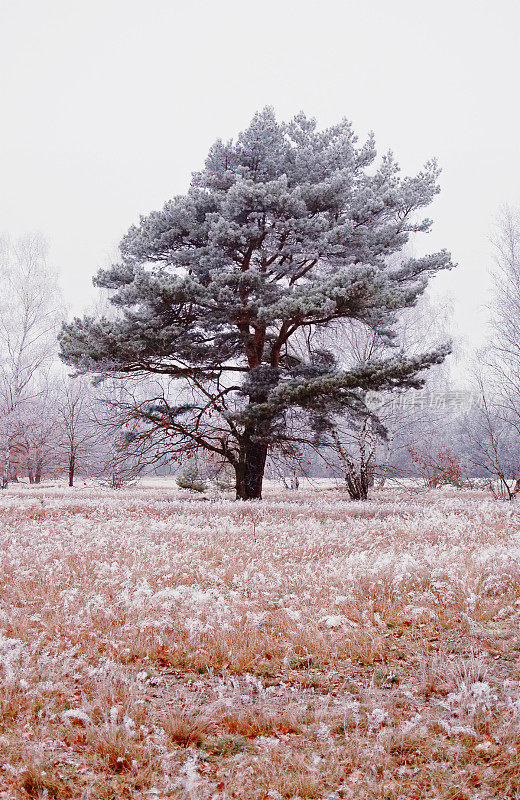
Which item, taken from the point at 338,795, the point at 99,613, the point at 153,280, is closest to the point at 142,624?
the point at 99,613

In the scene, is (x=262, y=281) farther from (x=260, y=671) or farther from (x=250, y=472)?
(x=260, y=671)

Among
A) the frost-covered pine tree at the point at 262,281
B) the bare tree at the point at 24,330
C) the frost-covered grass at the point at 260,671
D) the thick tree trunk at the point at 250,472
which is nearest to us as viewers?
the frost-covered grass at the point at 260,671

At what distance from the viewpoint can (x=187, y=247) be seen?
51.3ft

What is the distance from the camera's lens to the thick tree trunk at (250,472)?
15.9 m

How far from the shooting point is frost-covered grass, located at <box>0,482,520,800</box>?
2.83 metres

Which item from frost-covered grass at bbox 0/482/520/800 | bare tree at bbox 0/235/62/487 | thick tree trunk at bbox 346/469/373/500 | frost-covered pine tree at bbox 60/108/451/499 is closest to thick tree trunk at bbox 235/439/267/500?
frost-covered pine tree at bbox 60/108/451/499

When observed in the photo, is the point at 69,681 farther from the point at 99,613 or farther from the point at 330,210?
the point at 330,210

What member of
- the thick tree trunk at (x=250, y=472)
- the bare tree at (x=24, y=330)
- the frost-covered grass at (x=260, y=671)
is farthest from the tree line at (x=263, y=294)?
the bare tree at (x=24, y=330)

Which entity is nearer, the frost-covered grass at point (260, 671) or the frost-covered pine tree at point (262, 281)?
the frost-covered grass at point (260, 671)

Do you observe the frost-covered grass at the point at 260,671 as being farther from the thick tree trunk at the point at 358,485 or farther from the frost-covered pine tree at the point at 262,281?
the thick tree trunk at the point at 358,485

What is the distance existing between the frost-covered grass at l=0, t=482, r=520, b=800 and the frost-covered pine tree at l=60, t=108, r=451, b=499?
6.12 m

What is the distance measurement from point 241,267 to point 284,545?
9.46 m

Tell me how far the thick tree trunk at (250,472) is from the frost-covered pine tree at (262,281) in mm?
40

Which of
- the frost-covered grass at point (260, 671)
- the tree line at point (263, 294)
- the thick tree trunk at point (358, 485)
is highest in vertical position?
the tree line at point (263, 294)
